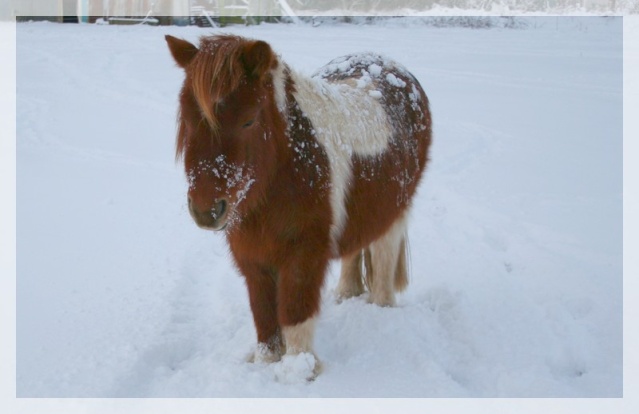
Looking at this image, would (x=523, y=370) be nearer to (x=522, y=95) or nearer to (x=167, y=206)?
(x=167, y=206)

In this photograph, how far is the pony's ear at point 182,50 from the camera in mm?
2758

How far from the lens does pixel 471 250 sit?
4.99m

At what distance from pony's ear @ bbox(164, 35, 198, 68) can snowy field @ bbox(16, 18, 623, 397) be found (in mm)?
704

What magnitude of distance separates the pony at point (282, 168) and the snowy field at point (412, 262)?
314 mm

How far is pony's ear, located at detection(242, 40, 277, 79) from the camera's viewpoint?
256 cm

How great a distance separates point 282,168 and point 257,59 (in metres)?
0.53

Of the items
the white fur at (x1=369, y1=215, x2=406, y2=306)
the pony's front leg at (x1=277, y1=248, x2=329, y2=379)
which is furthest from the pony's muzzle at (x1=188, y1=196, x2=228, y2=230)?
the white fur at (x1=369, y1=215, x2=406, y2=306)

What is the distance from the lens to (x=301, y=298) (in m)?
3.01

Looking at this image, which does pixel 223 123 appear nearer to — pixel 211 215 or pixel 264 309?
pixel 211 215

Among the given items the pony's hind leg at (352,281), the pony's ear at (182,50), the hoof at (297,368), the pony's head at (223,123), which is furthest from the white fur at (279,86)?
the pony's hind leg at (352,281)

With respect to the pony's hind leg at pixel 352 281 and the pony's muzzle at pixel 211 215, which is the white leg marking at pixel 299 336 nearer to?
the pony's muzzle at pixel 211 215

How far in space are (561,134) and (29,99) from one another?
8.41 m

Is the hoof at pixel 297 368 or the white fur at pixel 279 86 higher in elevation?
the white fur at pixel 279 86

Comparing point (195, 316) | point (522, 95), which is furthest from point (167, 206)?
point (522, 95)
